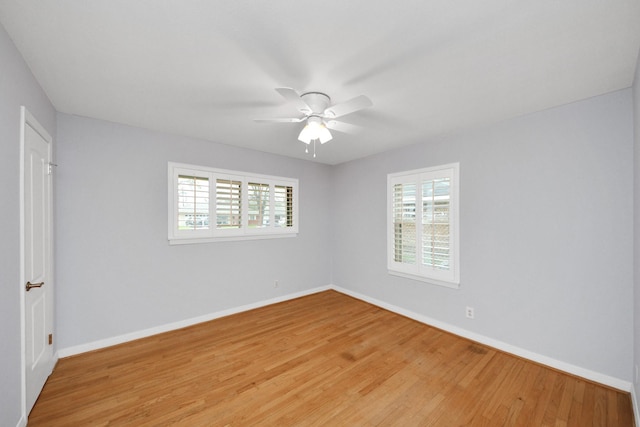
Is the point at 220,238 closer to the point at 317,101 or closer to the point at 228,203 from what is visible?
the point at 228,203

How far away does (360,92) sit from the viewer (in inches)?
85.3

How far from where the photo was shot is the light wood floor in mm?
1864

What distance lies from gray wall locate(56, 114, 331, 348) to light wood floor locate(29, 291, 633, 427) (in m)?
0.36

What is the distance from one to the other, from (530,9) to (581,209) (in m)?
1.91

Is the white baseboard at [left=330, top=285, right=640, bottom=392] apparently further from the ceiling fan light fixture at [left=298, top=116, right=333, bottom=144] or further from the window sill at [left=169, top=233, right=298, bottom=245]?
the ceiling fan light fixture at [left=298, top=116, right=333, bottom=144]

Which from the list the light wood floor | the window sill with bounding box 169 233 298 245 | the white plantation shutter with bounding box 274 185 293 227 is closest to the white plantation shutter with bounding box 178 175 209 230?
the window sill with bounding box 169 233 298 245

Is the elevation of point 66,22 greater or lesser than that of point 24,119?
greater

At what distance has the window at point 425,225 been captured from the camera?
3.23 m

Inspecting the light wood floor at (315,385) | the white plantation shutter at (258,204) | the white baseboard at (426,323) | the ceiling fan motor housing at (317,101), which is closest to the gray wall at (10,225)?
the light wood floor at (315,385)

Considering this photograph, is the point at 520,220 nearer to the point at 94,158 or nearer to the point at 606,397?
the point at 606,397

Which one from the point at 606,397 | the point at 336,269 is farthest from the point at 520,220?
the point at 336,269

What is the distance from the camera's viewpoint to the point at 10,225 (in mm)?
1573

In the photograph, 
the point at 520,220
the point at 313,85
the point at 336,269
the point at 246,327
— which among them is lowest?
the point at 246,327

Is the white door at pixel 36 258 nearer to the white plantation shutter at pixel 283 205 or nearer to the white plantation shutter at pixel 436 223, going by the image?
the white plantation shutter at pixel 283 205
